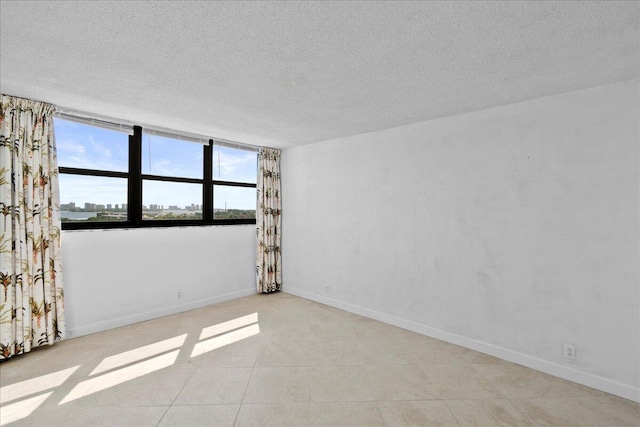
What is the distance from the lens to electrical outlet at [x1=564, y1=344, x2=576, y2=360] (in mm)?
2443

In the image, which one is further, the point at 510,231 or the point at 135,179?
the point at 135,179

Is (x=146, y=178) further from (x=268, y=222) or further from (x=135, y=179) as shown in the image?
(x=268, y=222)

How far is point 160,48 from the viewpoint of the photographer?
1841 mm

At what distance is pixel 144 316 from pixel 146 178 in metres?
1.73

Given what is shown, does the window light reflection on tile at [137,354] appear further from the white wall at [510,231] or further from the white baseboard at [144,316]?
the white wall at [510,231]

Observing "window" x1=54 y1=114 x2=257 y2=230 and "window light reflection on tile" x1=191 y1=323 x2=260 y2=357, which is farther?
"window" x1=54 y1=114 x2=257 y2=230

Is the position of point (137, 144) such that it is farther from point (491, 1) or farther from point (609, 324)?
point (609, 324)

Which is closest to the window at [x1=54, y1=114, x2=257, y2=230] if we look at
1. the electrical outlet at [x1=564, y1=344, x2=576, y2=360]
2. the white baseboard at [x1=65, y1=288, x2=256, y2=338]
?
the white baseboard at [x1=65, y1=288, x2=256, y2=338]

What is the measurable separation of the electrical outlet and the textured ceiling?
6.93 ft

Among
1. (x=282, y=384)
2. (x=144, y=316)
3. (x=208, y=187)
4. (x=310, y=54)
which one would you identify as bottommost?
(x=282, y=384)

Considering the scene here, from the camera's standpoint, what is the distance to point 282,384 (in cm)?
237

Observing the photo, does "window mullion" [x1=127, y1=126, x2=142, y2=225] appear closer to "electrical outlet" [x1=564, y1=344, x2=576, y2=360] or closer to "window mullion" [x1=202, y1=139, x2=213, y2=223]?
"window mullion" [x1=202, y1=139, x2=213, y2=223]

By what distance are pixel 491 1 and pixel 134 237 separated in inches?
158

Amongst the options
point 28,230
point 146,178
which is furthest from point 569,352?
point 28,230
